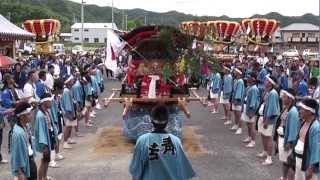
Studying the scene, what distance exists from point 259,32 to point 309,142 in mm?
31767

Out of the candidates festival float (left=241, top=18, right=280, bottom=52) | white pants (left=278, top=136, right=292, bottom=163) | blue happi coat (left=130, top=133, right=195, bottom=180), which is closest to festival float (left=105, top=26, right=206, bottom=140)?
white pants (left=278, top=136, right=292, bottom=163)

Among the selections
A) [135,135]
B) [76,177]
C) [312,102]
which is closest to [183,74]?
[135,135]

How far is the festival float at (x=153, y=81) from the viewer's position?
13484 mm

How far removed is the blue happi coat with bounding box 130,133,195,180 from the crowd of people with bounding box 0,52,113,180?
6.26ft

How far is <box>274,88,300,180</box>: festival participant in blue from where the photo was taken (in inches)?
336

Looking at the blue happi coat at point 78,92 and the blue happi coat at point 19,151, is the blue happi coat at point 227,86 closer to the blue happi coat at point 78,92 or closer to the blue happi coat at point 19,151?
the blue happi coat at point 78,92

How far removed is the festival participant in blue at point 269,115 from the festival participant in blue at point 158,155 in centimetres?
527

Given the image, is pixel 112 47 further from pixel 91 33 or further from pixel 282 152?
pixel 91 33

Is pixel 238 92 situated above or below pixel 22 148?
below

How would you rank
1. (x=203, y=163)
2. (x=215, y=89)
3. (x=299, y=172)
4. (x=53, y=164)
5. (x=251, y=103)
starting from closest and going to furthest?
1. (x=299, y=172)
2. (x=53, y=164)
3. (x=203, y=163)
4. (x=251, y=103)
5. (x=215, y=89)

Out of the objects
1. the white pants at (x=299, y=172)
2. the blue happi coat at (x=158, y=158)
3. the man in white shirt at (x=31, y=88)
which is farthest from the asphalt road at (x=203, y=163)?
the blue happi coat at (x=158, y=158)

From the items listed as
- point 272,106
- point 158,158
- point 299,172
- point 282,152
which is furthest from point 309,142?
point 272,106

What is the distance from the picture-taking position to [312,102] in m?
7.39

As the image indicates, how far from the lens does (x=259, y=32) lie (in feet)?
126
